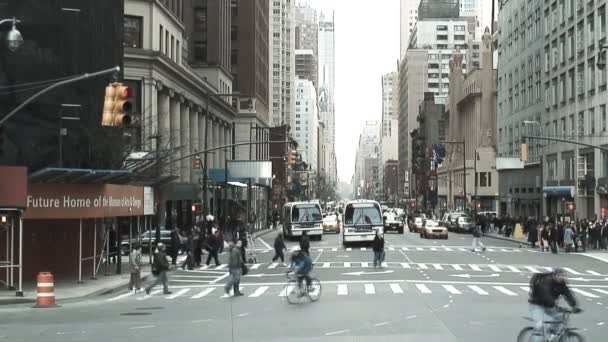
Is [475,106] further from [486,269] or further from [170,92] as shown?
[486,269]

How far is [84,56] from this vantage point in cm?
3981

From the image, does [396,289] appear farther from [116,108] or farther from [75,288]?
[116,108]

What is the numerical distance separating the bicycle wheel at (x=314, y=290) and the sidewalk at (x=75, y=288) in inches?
290

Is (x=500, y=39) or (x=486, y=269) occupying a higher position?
(x=500, y=39)

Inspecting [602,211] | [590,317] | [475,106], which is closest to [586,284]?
[590,317]

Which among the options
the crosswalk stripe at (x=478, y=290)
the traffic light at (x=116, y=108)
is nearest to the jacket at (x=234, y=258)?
the crosswalk stripe at (x=478, y=290)

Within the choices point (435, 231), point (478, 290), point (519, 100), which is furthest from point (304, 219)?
point (478, 290)

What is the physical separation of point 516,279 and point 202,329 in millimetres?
16839

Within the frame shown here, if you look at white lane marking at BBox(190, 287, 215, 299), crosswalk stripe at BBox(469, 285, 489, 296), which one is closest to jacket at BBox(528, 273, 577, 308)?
crosswalk stripe at BBox(469, 285, 489, 296)

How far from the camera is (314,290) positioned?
2458 centimetres

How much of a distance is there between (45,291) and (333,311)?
8414 mm

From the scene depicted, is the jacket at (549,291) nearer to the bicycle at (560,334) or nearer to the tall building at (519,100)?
the bicycle at (560,334)

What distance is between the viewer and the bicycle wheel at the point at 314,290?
24.0 m

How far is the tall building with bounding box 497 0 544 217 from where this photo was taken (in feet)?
278
